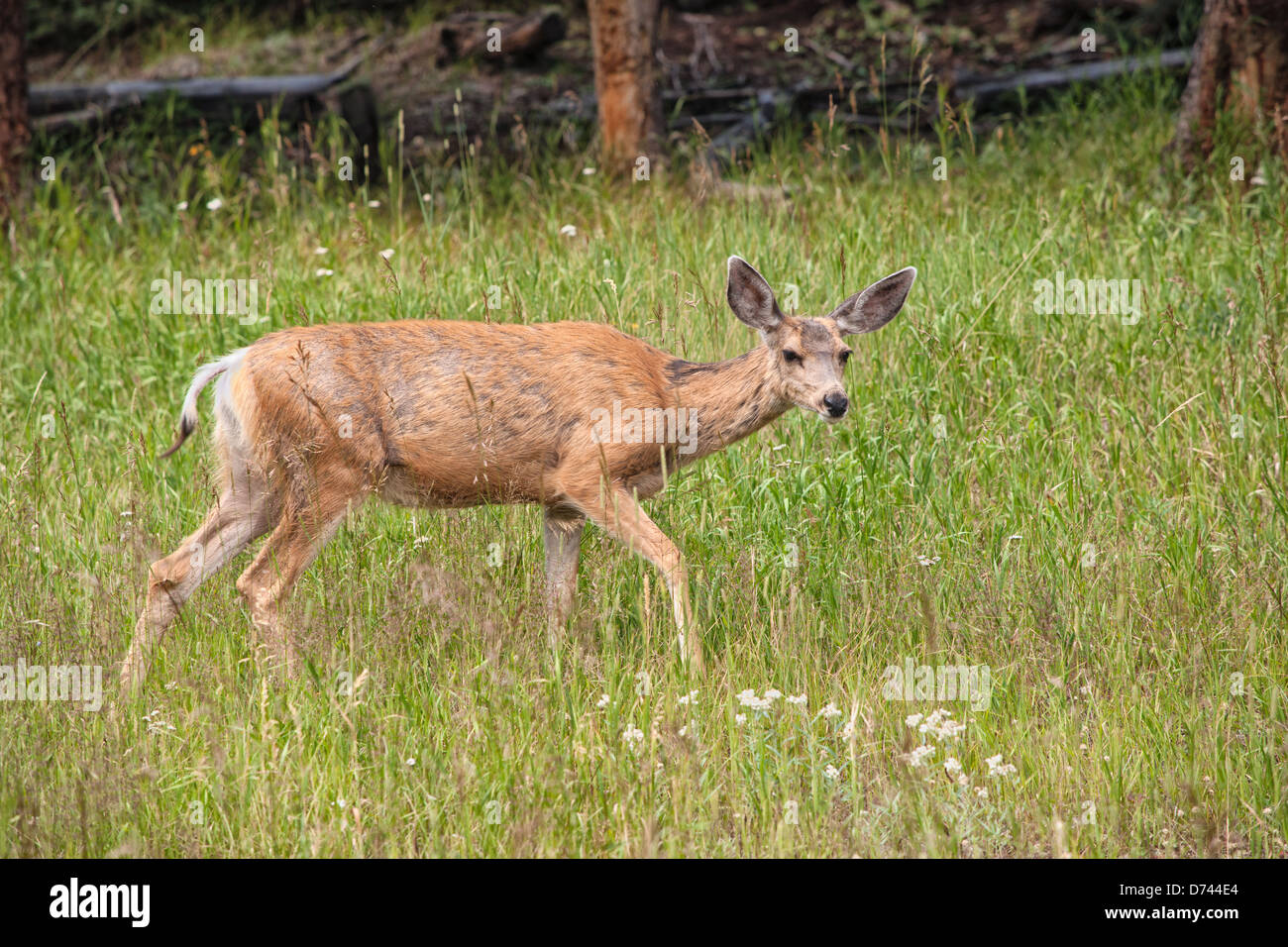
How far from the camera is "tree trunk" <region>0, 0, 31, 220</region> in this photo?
9.27 metres

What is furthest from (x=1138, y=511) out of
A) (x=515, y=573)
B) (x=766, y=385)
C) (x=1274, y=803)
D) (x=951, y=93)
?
(x=951, y=93)

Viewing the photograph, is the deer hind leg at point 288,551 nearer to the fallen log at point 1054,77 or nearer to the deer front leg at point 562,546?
the deer front leg at point 562,546

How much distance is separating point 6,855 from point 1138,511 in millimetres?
4061

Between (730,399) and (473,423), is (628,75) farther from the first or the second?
(473,423)

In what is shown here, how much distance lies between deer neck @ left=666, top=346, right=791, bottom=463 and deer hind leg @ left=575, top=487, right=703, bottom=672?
0.40m

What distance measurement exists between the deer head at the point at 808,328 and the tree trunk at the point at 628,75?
14.4 ft

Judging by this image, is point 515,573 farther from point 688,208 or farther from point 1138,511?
point 688,208

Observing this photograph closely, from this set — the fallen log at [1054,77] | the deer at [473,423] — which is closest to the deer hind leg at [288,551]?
the deer at [473,423]

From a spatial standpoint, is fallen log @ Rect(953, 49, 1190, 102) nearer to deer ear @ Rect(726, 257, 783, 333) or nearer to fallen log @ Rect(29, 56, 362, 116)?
fallen log @ Rect(29, 56, 362, 116)

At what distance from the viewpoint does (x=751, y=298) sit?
5.20 metres

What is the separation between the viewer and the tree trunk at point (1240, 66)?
8.20 metres

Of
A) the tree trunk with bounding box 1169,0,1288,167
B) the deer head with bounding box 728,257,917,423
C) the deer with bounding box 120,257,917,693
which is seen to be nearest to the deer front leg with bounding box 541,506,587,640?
the deer with bounding box 120,257,917,693

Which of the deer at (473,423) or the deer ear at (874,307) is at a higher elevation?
the deer ear at (874,307)

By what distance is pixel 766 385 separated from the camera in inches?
206
